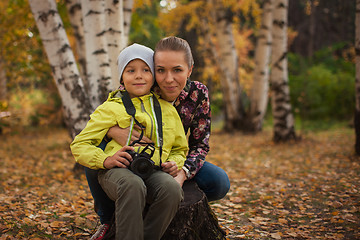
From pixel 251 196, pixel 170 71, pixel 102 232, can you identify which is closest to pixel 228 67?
pixel 251 196

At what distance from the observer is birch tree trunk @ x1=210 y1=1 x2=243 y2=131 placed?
10133 millimetres

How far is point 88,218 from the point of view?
10.7 feet

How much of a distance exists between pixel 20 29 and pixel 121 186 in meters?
7.58

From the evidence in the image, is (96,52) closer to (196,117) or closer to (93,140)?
(196,117)

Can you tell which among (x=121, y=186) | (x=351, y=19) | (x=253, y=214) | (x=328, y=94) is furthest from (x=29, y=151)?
(x=351, y=19)

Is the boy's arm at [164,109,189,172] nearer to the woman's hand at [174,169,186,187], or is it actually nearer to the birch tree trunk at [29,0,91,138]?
the woman's hand at [174,169,186,187]

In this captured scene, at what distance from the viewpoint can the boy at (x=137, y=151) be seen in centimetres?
189

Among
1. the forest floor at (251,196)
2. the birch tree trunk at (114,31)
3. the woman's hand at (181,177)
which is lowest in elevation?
the forest floor at (251,196)

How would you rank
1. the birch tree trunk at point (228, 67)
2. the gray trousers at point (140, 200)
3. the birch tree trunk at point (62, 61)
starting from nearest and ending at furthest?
1. the gray trousers at point (140, 200)
2. the birch tree trunk at point (62, 61)
3. the birch tree trunk at point (228, 67)

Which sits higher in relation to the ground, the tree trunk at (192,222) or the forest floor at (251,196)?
the tree trunk at (192,222)

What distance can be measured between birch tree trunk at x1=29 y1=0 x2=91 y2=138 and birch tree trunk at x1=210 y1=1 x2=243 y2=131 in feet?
21.6

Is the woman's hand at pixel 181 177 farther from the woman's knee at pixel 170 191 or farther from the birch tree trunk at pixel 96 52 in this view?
the birch tree trunk at pixel 96 52

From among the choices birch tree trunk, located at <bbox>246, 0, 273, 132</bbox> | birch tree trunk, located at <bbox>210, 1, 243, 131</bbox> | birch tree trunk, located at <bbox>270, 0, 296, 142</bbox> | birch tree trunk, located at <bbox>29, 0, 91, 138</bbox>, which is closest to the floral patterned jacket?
birch tree trunk, located at <bbox>29, 0, 91, 138</bbox>

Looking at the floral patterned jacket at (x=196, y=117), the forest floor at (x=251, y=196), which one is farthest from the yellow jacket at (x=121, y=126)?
the forest floor at (x=251, y=196)
